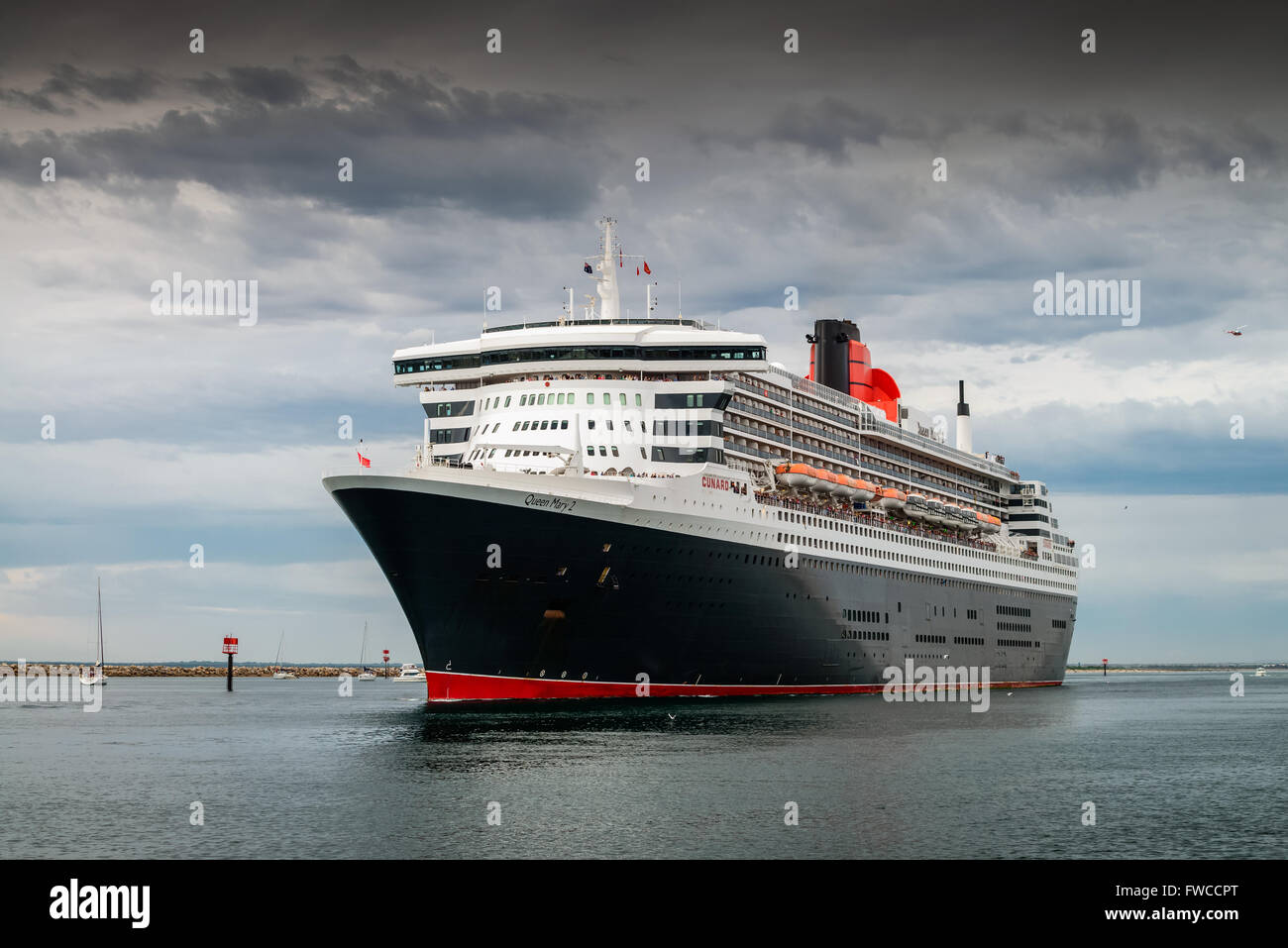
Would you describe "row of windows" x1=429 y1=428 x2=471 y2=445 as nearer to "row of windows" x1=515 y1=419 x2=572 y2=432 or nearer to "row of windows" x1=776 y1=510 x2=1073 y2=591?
"row of windows" x1=515 y1=419 x2=572 y2=432

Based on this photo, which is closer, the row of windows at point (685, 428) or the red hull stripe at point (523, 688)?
the red hull stripe at point (523, 688)

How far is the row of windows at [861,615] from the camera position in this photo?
6488 cm

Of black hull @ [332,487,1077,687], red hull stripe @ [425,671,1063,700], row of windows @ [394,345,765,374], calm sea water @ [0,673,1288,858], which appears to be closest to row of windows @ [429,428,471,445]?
row of windows @ [394,345,765,374]

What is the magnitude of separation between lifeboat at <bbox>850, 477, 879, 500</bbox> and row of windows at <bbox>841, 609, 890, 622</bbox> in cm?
637

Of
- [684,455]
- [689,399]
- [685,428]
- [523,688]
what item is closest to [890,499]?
[689,399]

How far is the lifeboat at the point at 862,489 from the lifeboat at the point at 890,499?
2.70 meters

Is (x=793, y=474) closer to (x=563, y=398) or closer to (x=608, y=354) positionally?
(x=608, y=354)

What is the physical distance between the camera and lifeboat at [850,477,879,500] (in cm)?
6900

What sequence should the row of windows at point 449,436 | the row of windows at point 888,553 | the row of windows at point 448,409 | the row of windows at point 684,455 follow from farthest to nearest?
the row of windows at point 888,553 → the row of windows at point 448,409 → the row of windows at point 449,436 → the row of windows at point 684,455

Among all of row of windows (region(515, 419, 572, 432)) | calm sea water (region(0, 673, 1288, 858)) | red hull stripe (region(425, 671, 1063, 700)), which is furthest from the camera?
row of windows (region(515, 419, 572, 432))

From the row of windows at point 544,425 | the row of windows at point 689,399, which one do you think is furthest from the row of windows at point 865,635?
the row of windows at point 544,425

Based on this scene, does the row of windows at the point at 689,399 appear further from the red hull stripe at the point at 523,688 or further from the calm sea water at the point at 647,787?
the calm sea water at the point at 647,787
